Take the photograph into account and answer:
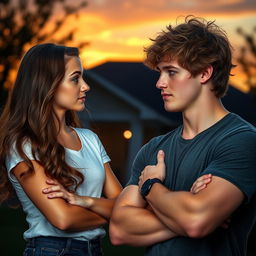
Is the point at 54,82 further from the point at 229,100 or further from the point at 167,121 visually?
the point at 229,100

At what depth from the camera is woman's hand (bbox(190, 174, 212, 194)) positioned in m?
4.13

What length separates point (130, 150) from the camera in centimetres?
2742

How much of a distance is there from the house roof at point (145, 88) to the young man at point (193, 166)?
23.4m

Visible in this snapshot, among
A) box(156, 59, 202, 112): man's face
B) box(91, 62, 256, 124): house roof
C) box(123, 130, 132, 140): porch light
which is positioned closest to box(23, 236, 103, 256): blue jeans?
box(156, 59, 202, 112): man's face

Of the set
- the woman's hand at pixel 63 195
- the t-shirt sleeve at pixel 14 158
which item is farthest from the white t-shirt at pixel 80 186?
the woman's hand at pixel 63 195

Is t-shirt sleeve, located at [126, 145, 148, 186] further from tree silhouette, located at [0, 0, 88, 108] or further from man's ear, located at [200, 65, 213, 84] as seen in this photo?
tree silhouette, located at [0, 0, 88, 108]

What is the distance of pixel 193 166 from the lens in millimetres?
4336

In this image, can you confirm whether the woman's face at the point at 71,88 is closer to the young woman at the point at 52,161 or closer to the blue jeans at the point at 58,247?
the young woman at the point at 52,161

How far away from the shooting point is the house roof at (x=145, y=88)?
2966 centimetres

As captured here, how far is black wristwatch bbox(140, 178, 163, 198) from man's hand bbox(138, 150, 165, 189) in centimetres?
3

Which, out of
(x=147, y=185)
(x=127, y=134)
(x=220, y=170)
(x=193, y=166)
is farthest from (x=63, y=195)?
(x=127, y=134)

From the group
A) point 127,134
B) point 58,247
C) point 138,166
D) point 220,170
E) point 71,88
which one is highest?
point 71,88

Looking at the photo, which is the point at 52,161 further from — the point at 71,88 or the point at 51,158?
the point at 71,88

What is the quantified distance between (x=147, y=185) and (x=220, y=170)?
0.53 metres
